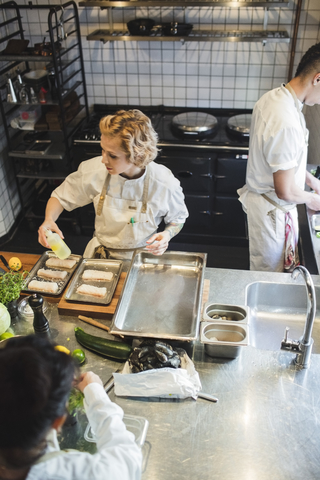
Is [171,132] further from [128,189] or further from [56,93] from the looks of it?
[128,189]

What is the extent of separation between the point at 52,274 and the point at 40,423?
A: 1.21 meters

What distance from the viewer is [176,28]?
3600mm

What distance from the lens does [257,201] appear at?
2646mm

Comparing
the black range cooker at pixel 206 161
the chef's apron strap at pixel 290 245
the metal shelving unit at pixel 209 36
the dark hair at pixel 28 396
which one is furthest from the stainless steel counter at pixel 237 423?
the metal shelving unit at pixel 209 36

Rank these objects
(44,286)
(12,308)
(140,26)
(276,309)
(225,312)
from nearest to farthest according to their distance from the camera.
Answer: (225,312) → (12,308) → (44,286) → (276,309) → (140,26)

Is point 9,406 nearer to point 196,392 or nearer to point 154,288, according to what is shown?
point 196,392

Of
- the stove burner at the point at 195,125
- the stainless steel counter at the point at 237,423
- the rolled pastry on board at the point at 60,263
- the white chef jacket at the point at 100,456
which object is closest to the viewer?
the white chef jacket at the point at 100,456

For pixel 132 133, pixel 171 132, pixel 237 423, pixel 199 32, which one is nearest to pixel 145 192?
pixel 132 133

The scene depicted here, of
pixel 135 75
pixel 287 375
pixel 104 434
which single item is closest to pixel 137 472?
pixel 104 434

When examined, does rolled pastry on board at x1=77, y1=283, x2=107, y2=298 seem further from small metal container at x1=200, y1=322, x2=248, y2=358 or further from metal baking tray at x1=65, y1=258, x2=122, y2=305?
small metal container at x1=200, y1=322, x2=248, y2=358

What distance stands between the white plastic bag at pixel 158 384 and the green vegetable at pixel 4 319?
517 mm

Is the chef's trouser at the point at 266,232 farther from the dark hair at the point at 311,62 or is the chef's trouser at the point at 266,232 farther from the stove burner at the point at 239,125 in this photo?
the stove burner at the point at 239,125

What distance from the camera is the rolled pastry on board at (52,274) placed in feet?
6.88

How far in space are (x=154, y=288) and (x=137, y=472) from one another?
966 millimetres
